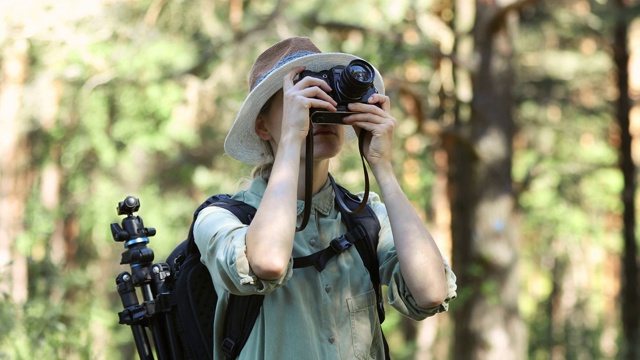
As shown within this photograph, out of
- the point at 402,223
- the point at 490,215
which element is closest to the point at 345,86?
the point at 402,223

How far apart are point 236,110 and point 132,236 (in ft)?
28.1

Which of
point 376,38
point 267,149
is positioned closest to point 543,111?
point 376,38

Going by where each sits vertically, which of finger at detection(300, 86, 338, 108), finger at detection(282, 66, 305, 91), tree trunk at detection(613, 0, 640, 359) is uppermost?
finger at detection(282, 66, 305, 91)

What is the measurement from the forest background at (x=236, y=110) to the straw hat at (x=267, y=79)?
9.23 ft

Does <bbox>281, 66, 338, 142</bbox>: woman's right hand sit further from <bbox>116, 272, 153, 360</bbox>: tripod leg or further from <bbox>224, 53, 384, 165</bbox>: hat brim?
<bbox>116, 272, 153, 360</bbox>: tripod leg

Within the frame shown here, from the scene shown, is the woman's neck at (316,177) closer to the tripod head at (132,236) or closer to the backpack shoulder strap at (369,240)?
the backpack shoulder strap at (369,240)

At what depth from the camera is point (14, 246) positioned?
764 centimetres

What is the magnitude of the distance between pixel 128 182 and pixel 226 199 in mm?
13396

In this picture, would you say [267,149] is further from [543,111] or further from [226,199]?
[543,111]

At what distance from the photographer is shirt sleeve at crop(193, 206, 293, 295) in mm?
2451

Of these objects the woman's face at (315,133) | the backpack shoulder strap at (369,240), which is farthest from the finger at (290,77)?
the backpack shoulder strap at (369,240)

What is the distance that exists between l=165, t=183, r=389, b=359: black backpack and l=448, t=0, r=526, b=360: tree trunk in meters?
8.03

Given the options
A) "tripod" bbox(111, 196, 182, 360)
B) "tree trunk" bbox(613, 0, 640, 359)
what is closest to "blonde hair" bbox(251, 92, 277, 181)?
"tripod" bbox(111, 196, 182, 360)

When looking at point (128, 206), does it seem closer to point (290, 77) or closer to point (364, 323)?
point (290, 77)
